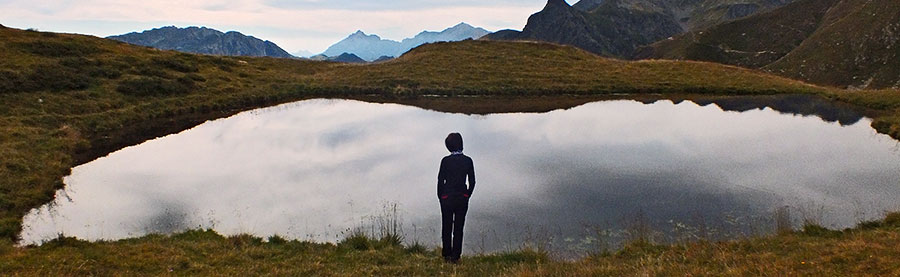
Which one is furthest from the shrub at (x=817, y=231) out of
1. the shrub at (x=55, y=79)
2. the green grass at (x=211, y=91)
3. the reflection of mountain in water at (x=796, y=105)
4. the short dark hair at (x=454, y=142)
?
the shrub at (x=55, y=79)

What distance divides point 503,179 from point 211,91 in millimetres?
42633

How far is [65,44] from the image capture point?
54750mm

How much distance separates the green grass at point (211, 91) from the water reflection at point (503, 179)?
2.45 m

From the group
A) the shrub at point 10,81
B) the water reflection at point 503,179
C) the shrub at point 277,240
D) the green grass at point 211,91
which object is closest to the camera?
the green grass at point 211,91

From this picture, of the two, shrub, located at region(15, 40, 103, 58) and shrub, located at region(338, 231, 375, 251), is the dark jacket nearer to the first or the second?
shrub, located at region(338, 231, 375, 251)

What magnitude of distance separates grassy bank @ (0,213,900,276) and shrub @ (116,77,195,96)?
125 feet

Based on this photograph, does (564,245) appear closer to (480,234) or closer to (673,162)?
(480,234)

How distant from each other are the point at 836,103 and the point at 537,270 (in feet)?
160

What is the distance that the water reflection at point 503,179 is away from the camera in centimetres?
1702

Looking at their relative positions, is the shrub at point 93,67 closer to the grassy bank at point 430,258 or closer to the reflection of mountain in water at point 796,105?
the grassy bank at point 430,258

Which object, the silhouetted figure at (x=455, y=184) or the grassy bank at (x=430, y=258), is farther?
the silhouetted figure at (x=455, y=184)

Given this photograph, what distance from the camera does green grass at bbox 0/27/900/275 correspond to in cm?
1469

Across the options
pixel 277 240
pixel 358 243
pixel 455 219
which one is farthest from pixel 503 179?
pixel 277 240

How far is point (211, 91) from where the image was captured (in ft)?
172
